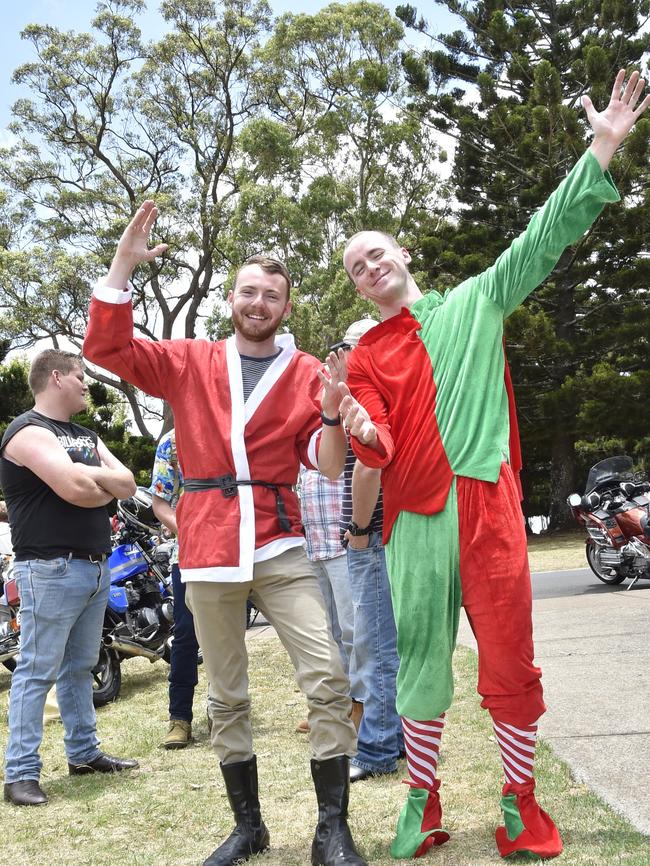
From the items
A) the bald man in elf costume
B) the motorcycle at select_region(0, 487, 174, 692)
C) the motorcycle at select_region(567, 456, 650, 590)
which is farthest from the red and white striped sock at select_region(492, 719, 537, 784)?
the motorcycle at select_region(567, 456, 650, 590)

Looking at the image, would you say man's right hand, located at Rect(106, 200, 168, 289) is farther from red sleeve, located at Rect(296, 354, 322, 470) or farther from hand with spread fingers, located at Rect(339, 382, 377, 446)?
hand with spread fingers, located at Rect(339, 382, 377, 446)

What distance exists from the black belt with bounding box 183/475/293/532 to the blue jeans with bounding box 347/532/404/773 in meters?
0.97

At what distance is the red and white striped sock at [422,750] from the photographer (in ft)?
9.30

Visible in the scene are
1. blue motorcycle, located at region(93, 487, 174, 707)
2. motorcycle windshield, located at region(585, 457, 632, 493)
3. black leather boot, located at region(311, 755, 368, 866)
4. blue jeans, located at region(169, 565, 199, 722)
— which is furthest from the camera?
motorcycle windshield, located at region(585, 457, 632, 493)

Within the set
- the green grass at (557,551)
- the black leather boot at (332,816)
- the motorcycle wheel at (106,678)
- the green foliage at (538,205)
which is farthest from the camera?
the green foliage at (538,205)

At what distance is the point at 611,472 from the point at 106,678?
6361 mm

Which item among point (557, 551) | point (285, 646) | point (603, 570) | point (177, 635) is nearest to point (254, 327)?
point (285, 646)

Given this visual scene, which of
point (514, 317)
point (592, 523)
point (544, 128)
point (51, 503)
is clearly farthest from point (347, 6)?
point (51, 503)

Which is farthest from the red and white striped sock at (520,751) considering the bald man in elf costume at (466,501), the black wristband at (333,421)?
the black wristband at (333,421)

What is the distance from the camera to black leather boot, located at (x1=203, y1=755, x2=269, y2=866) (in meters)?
3.01

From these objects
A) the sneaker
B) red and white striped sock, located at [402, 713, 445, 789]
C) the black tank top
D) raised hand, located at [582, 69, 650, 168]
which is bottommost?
the sneaker

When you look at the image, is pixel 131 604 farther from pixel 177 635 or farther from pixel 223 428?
pixel 223 428

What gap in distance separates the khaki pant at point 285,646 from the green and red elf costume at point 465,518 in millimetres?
232

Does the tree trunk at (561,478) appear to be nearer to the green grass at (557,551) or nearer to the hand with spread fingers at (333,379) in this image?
the green grass at (557,551)
